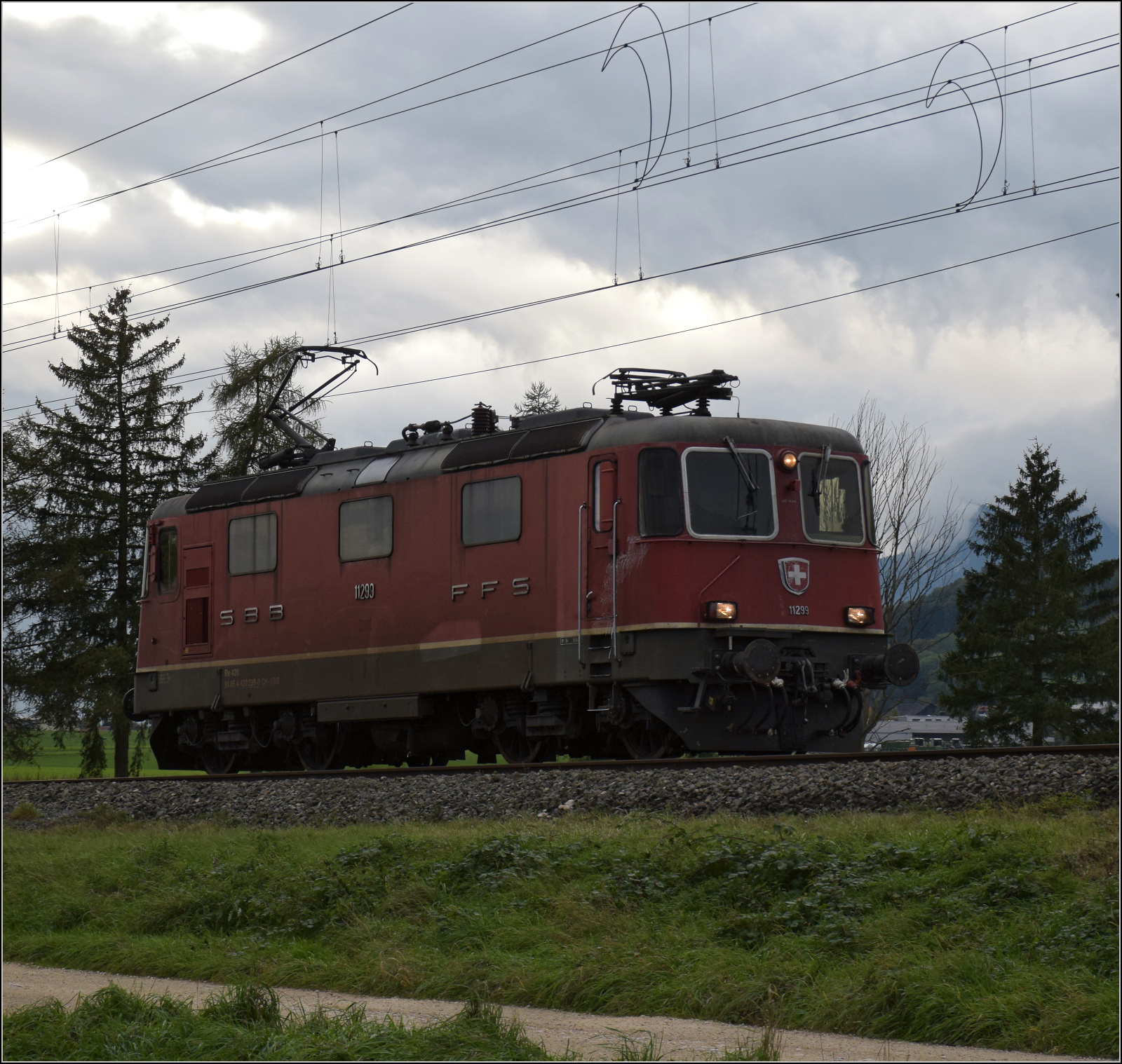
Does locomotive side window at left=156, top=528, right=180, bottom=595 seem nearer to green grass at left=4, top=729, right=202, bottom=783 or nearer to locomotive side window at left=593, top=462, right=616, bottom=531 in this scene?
green grass at left=4, top=729, right=202, bottom=783

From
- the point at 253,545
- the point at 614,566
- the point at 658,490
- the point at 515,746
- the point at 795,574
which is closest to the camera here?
the point at 658,490

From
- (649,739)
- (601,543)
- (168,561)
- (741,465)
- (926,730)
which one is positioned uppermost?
(741,465)

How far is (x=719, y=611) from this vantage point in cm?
1502

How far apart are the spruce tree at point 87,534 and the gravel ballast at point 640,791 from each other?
22297mm

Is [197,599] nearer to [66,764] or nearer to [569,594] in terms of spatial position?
[569,594]

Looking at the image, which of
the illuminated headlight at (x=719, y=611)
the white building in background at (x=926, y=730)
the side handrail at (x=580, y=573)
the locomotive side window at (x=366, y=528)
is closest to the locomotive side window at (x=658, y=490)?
the side handrail at (x=580, y=573)

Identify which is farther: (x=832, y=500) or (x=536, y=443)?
(x=536, y=443)

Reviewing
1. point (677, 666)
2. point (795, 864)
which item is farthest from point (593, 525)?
point (795, 864)

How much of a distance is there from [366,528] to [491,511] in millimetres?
2275

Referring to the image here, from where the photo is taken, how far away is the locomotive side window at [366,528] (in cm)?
1814

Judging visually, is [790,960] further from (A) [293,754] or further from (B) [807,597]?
(A) [293,754]

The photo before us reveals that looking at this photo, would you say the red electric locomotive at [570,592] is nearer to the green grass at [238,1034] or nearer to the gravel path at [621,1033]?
the gravel path at [621,1033]

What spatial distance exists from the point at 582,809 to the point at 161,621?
35.6ft

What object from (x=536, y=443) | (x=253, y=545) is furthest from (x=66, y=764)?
(x=536, y=443)
